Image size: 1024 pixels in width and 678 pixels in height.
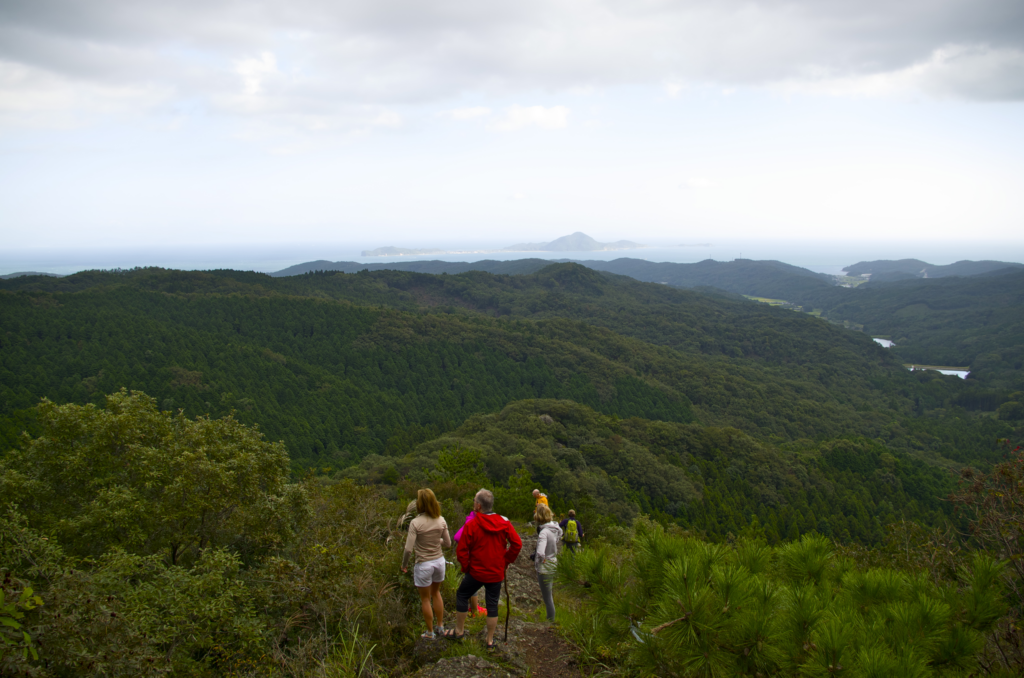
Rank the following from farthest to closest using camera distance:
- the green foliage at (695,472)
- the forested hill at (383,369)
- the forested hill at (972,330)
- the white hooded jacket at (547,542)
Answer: the forested hill at (972,330), the forested hill at (383,369), the green foliage at (695,472), the white hooded jacket at (547,542)

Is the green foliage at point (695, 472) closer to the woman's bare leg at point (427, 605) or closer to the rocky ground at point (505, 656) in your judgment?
the rocky ground at point (505, 656)

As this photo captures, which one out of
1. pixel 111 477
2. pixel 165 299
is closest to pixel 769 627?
pixel 111 477

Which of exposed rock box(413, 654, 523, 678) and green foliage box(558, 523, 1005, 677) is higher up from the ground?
green foliage box(558, 523, 1005, 677)

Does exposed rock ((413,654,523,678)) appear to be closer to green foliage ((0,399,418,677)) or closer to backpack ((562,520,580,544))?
green foliage ((0,399,418,677))

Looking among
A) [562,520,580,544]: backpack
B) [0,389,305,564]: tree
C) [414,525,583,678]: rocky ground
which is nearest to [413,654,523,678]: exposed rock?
[414,525,583,678]: rocky ground

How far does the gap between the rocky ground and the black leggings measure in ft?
1.52

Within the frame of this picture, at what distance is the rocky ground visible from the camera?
5719 mm

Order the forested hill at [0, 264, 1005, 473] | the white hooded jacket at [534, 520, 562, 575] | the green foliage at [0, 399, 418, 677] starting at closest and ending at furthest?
the green foliage at [0, 399, 418, 677] → the white hooded jacket at [534, 520, 562, 575] → the forested hill at [0, 264, 1005, 473]

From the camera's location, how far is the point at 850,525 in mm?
49469

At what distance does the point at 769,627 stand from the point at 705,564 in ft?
2.33

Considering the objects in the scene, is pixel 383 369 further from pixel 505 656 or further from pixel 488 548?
pixel 488 548

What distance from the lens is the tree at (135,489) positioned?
963 cm

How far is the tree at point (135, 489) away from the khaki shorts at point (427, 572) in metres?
5.95

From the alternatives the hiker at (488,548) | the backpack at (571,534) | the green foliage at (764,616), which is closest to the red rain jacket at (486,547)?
the hiker at (488,548)
